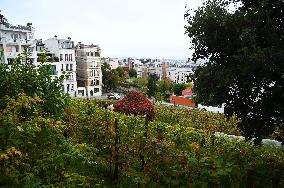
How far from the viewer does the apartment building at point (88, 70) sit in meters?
77.6

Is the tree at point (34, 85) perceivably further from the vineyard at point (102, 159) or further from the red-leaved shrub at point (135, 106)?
the red-leaved shrub at point (135, 106)

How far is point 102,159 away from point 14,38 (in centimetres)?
5368

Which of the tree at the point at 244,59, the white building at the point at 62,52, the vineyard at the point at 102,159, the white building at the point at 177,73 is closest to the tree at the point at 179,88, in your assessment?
the white building at the point at 62,52

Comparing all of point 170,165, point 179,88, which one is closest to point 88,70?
point 179,88

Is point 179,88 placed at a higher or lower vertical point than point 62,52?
lower

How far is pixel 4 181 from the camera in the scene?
4.64m

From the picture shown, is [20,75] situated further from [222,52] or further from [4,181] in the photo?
[222,52]

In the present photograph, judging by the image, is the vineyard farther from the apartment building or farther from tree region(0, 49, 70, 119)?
the apartment building

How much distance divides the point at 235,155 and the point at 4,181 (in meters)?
7.13

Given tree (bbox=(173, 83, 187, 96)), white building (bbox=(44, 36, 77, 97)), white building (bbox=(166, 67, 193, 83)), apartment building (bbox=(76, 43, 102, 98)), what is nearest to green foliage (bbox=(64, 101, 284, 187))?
white building (bbox=(44, 36, 77, 97))

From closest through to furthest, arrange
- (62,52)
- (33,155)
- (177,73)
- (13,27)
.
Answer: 1. (33,155)
2. (13,27)
3. (62,52)
4. (177,73)

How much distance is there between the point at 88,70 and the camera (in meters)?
78.2

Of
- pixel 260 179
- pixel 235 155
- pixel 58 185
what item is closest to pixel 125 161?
pixel 235 155

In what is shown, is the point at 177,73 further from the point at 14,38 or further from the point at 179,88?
the point at 14,38
